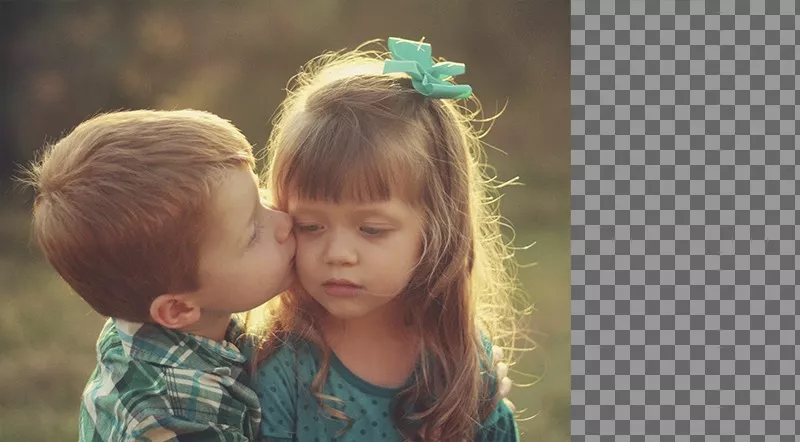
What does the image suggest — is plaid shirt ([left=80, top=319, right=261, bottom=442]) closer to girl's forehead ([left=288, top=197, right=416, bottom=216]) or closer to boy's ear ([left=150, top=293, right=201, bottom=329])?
boy's ear ([left=150, top=293, right=201, bottom=329])

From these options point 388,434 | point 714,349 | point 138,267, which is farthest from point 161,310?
point 714,349

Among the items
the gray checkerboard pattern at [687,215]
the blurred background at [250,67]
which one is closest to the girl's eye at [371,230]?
the gray checkerboard pattern at [687,215]

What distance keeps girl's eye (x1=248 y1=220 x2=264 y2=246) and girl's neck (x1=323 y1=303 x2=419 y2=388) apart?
266 millimetres

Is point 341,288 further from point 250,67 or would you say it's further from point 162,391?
point 250,67

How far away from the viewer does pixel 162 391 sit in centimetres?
195

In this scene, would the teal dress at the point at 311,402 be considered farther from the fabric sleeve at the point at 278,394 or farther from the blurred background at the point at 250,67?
the blurred background at the point at 250,67

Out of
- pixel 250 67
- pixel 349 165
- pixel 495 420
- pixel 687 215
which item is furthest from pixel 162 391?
pixel 250 67

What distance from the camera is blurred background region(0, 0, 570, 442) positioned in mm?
6090

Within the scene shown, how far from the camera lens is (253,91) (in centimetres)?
631

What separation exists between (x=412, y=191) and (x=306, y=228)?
0.64ft

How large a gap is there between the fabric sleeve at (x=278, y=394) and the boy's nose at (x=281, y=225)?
→ 0.22 meters

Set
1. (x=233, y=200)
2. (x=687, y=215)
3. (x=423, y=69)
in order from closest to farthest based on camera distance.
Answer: (x=687, y=215) < (x=233, y=200) < (x=423, y=69)

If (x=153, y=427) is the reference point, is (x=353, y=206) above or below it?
above

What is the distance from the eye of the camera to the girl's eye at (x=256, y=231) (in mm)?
2027
